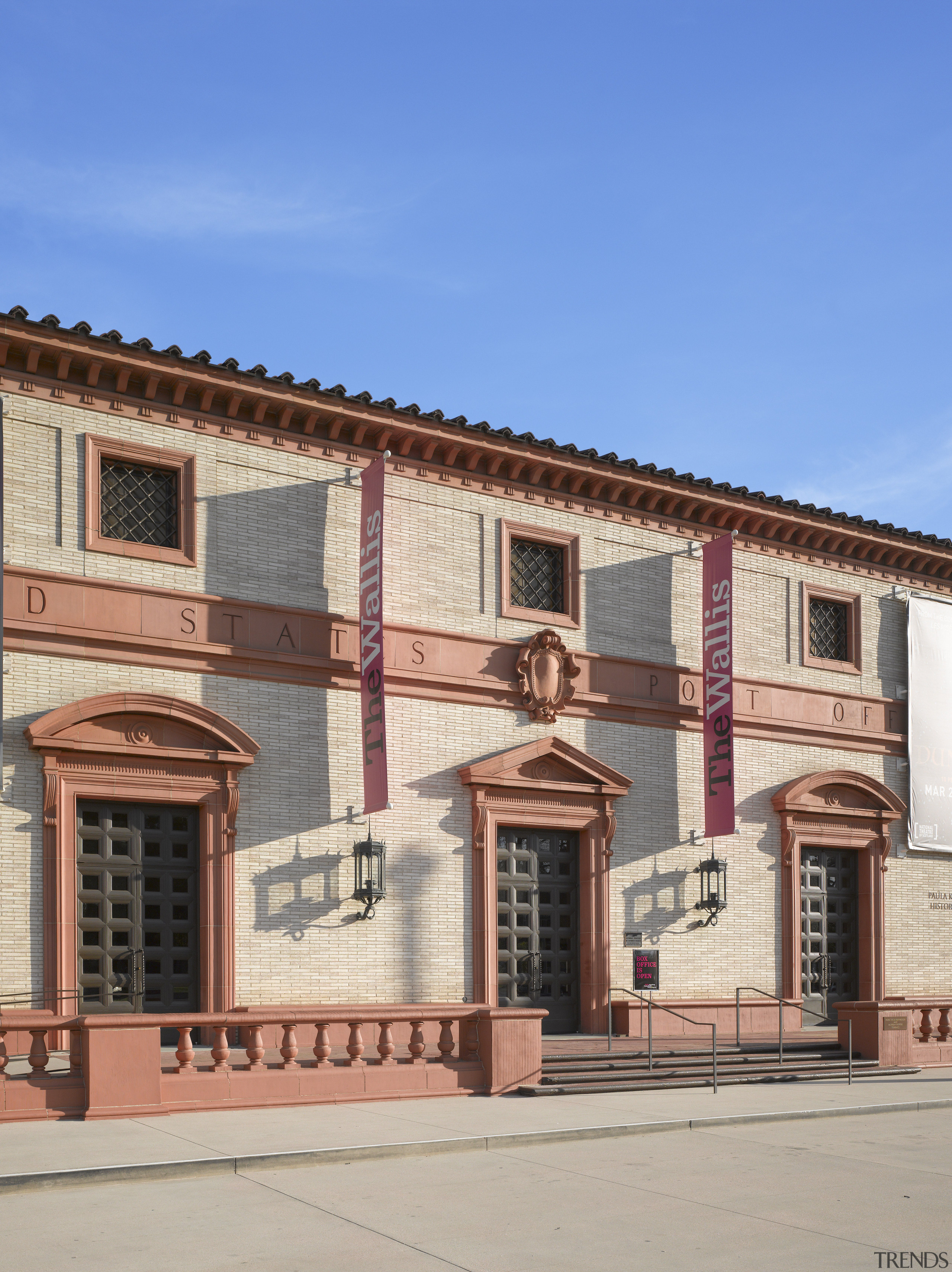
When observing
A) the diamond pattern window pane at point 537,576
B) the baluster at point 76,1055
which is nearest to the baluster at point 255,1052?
the baluster at point 76,1055

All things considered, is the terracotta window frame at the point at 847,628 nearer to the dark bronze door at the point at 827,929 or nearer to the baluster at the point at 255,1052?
the dark bronze door at the point at 827,929

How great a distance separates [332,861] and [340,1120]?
530cm

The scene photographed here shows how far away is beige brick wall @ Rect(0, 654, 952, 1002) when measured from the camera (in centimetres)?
1666

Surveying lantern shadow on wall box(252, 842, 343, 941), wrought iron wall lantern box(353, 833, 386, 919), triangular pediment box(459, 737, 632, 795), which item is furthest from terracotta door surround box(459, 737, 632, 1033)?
lantern shadow on wall box(252, 842, 343, 941)

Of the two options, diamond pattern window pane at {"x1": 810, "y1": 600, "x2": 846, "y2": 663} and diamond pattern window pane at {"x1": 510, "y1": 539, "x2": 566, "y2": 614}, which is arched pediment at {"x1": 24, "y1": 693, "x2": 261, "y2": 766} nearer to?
diamond pattern window pane at {"x1": 510, "y1": 539, "x2": 566, "y2": 614}

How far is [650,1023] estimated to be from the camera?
16.7 m

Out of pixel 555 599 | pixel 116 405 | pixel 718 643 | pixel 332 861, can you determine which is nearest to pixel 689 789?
pixel 718 643

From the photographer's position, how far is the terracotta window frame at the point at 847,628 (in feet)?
80.2

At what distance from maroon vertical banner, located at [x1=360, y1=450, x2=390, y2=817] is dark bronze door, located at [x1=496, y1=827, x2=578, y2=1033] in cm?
267

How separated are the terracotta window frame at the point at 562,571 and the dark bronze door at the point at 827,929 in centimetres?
642

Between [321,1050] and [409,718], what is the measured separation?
5.61m

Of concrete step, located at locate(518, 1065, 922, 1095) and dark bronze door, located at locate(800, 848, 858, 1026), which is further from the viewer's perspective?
dark bronze door, located at locate(800, 848, 858, 1026)

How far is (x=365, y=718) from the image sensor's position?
18578 millimetres

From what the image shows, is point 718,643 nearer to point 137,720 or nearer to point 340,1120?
point 137,720
